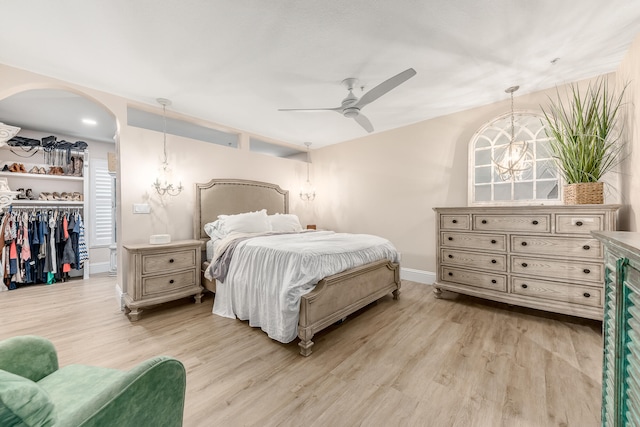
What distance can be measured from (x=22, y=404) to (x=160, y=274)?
→ 9.00 feet

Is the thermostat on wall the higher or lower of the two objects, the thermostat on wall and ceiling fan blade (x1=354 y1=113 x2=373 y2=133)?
the lower

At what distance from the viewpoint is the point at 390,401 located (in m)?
1.61

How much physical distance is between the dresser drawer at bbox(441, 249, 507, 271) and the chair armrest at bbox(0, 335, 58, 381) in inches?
144

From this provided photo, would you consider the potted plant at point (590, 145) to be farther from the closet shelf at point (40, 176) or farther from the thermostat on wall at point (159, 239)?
the closet shelf at point (40, 176)

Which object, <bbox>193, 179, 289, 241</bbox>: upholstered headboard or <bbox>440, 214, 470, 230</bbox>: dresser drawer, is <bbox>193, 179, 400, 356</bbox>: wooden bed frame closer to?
<bbox>193, 179, 289, 241</bbox>: upholstered headboard

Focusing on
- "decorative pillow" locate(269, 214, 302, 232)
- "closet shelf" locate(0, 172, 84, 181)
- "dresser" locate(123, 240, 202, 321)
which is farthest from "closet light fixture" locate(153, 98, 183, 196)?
"closet shelf" locate(0, 172, 84, 181)

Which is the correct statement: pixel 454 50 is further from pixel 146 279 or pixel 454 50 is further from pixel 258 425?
pixel 146 279

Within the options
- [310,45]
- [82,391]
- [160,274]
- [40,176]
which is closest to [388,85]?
[310,45]

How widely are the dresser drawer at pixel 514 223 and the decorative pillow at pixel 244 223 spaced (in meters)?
2.94

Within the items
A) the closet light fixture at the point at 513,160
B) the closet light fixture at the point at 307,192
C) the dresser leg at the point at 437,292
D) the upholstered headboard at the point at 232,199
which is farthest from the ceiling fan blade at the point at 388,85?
the closet light fixture at the point at 307,192

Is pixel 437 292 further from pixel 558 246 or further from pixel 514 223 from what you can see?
pixel 558 246

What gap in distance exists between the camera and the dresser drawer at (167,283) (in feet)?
9.48

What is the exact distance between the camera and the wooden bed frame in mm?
2227

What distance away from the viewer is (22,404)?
56 cm
